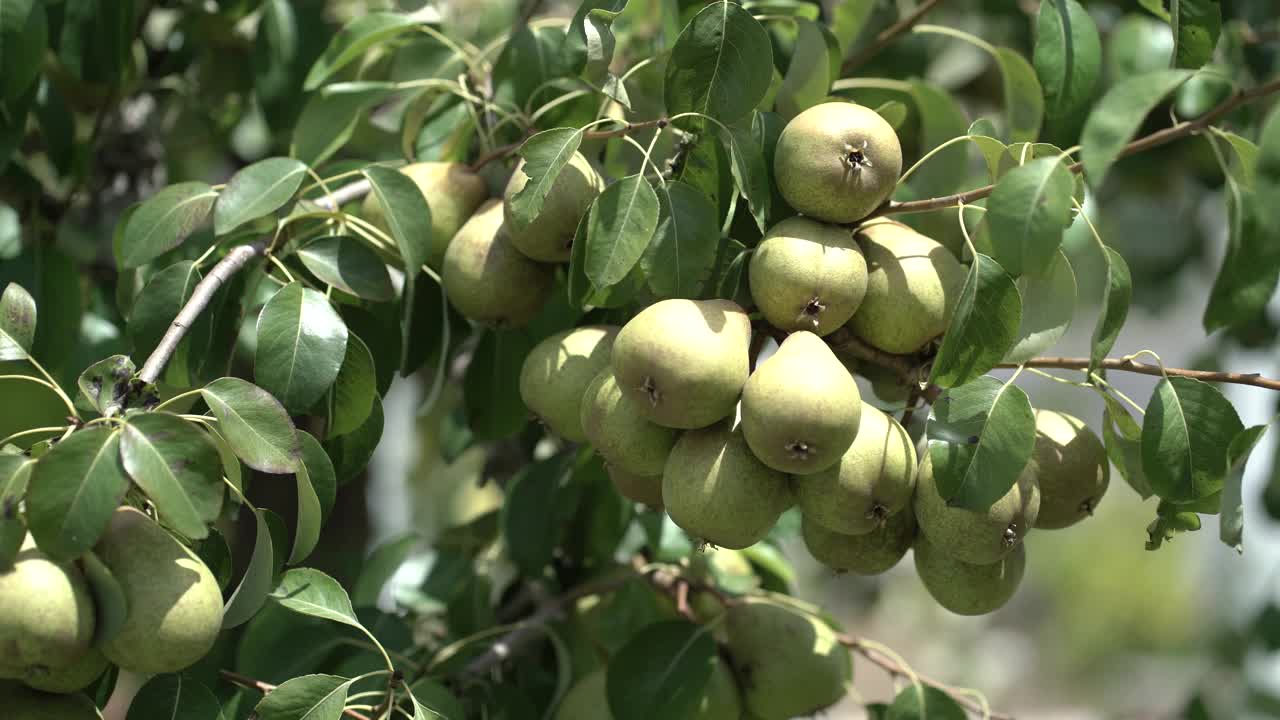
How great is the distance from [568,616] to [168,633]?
1.01 meters

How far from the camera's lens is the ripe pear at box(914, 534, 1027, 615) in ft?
4.45

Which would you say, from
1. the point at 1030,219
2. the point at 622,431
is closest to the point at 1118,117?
the point at 1030,219

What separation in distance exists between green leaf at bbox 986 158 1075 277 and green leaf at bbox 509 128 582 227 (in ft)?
1.59

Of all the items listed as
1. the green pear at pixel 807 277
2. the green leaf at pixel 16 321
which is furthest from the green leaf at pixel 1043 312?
the green leaf at pixel 16 321

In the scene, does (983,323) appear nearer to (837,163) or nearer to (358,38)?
(837,163)

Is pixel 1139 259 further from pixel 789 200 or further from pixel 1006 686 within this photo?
pixel 1006 686

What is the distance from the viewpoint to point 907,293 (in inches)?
52.1

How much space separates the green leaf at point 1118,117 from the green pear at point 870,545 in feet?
1.56

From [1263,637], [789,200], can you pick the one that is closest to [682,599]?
[789,200]

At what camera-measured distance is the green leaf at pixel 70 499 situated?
1.06 m

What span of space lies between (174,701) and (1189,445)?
3.74 ft

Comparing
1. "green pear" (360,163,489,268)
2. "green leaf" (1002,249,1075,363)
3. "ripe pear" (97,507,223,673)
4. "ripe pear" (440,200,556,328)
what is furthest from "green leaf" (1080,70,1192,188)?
"ripe pear" (97,507,223,673)

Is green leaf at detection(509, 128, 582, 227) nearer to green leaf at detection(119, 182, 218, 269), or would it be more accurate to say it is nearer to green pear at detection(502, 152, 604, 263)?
green pear at detection(502, 152, 604, 263)

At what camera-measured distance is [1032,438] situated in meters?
1.22
